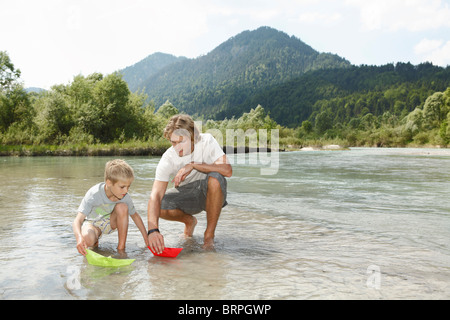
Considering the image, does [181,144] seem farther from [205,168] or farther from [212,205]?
[212,205]

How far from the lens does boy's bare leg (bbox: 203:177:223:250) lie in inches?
145

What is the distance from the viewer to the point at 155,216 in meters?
3.42

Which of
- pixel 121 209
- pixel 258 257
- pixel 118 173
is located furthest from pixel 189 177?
pixel 258 257

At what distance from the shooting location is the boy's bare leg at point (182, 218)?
3.89 m

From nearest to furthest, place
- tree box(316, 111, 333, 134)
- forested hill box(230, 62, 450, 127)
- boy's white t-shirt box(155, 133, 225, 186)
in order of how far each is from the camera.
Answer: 1. boy's white t-shirt box(155, 133, 225, 186)
2. tree box(316, 111, 333, 134)
3. forested hill box(230, 62, 450, 127)

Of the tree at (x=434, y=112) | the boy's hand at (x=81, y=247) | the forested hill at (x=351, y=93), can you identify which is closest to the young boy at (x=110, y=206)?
the boy's hand at (x=81, y=247)

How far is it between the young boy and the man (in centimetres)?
23

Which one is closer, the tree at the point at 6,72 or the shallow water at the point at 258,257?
the shallow water at the point at 258,257

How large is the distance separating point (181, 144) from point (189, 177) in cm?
43

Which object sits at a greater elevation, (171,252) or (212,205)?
(212,205)

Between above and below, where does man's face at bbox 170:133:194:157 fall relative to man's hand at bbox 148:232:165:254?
above

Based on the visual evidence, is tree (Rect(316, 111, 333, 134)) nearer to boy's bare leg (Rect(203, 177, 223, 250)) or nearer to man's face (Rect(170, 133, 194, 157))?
boy's bare leg (Rect(203, 177, 223, 250))

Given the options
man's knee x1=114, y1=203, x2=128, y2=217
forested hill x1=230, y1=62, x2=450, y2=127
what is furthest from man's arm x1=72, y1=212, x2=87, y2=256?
forested hill x1=230, y1=62, x2=450, y2=127

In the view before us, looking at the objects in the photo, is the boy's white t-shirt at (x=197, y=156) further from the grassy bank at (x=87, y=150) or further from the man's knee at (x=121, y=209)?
the grassy bank at (x=87, y=150)
